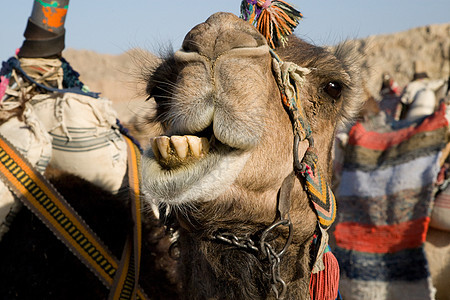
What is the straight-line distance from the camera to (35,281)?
8.36 ft

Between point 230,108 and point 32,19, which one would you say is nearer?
point 230,108

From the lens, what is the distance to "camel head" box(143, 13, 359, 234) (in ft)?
5.47

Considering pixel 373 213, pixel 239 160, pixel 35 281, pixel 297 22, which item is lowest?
pixel 373 213

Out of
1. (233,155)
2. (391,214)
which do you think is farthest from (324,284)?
(391,214)

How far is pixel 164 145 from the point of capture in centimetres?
166

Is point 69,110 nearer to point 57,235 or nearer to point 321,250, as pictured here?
point 57,235

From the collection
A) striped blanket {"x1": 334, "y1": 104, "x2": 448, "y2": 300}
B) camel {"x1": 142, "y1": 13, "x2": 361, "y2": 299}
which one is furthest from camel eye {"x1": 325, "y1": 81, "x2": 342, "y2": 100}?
striped blanket {"x1": 334, "y1": 104, "x2": 448, "y2": 300}

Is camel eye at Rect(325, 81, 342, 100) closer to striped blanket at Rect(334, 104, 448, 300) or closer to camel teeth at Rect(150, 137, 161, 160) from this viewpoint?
camel teeth at Rect(150, 137, 161, 160)

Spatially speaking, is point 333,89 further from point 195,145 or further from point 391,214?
point 391,214

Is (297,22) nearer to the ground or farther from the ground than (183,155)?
farther from the ground

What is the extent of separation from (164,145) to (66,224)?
120cm

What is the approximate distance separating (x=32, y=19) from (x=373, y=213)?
10.7 feet

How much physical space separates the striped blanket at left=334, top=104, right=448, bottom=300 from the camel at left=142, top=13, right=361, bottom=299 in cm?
252

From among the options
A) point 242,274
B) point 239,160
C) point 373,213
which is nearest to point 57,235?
point 242,274
